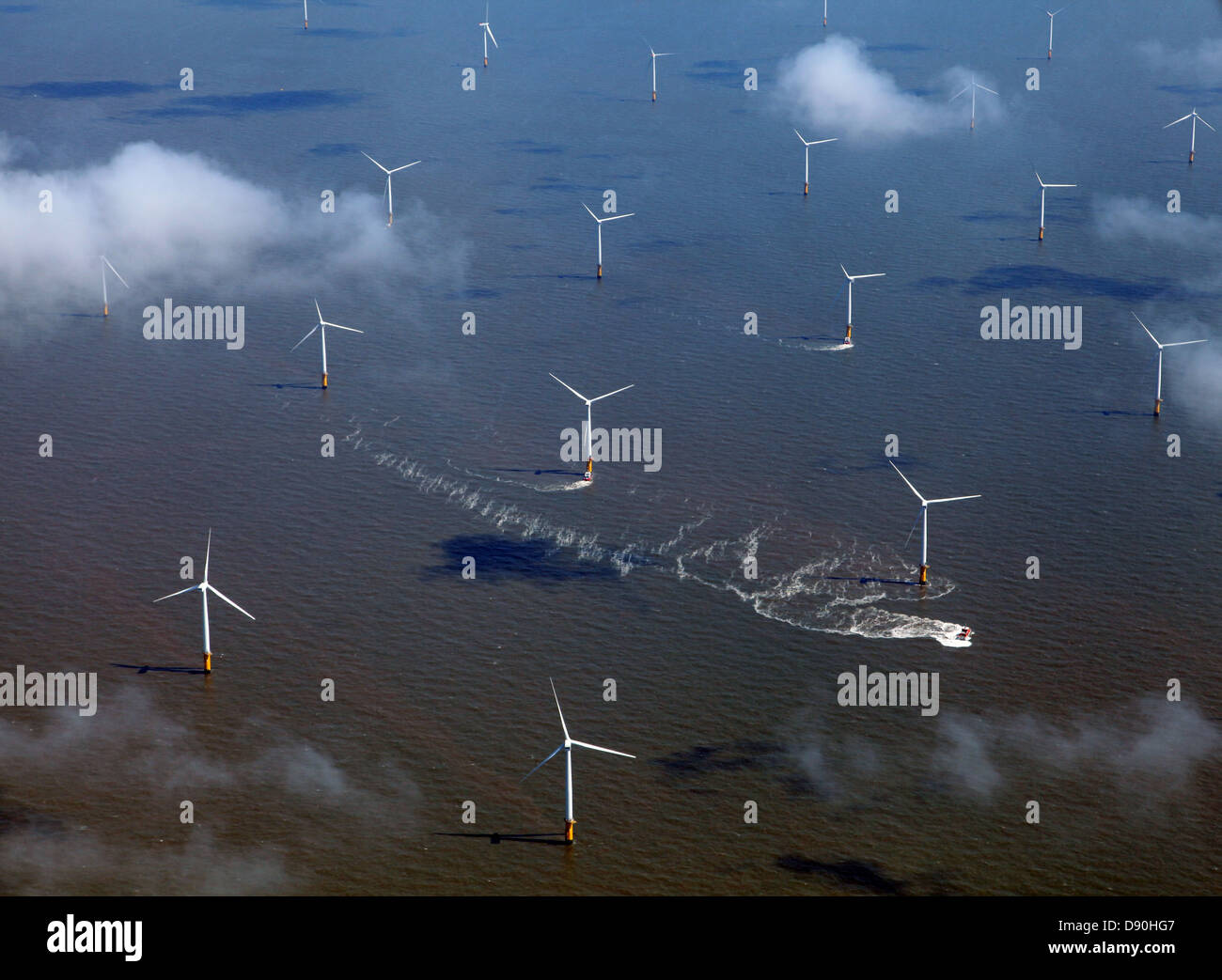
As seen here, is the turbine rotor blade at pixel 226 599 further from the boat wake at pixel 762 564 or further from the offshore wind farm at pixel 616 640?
the boat wake at pixel 762 564

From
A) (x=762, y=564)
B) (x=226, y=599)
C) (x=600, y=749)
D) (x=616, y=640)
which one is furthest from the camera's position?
(x=762, y=564)

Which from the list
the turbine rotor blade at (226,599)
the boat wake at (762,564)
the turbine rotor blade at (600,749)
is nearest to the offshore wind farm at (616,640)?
the boat wake at (762,564)

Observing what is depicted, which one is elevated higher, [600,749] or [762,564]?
[762,564]

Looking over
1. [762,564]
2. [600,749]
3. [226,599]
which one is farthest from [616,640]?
[226,599]

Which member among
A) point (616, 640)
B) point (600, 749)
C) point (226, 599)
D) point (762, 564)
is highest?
point (762, 564)

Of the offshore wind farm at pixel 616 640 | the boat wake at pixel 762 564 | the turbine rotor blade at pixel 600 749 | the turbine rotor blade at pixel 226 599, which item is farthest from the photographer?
the boat wake at pixel 762 564

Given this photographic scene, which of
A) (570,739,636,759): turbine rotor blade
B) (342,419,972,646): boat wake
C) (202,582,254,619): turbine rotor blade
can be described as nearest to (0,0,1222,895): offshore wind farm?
(342,419,972,646): boat wake

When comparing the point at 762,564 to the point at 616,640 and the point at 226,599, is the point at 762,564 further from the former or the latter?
the point at 226,599

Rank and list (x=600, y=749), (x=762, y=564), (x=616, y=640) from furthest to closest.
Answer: (x=762, y=564)
(x=616, y=640)
(x=600, y=749)

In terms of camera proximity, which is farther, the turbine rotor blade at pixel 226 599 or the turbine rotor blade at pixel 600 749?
the turbine rotor blade at pixel 226 599

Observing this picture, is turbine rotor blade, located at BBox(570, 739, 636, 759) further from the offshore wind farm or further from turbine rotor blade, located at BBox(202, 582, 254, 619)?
turbine rotor blade, located at BBox(202, 582, 254, 619)
